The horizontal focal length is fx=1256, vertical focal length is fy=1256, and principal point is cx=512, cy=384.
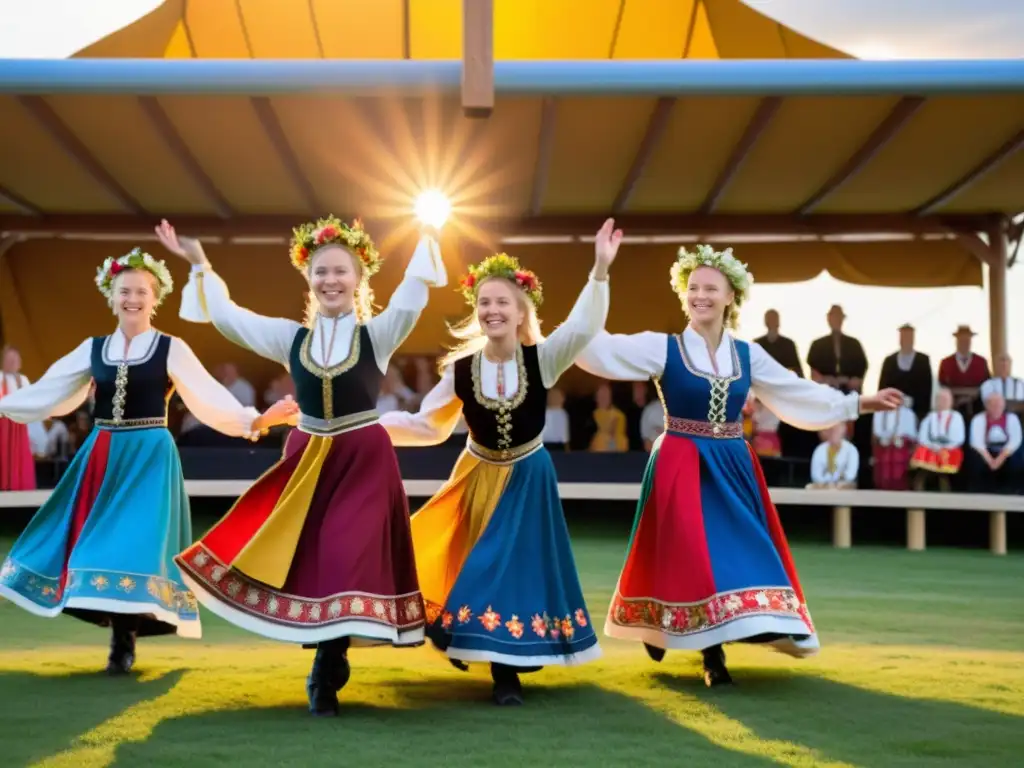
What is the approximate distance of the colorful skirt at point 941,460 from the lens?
969cm

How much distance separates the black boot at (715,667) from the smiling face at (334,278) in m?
1.66

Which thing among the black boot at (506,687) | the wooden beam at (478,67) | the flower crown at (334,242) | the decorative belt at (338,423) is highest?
the wooden beam at (478,67)

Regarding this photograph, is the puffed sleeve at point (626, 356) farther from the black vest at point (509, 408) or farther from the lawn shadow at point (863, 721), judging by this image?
the lawn shadow at point (863, 721)

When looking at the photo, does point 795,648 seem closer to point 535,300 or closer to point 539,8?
point 535,300

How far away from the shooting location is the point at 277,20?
13.0m

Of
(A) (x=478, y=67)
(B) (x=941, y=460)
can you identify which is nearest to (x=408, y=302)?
(A) (x=478, y=67)

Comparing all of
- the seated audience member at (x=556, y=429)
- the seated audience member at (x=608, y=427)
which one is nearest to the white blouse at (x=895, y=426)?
the seated audience member at (x=608, y=427)

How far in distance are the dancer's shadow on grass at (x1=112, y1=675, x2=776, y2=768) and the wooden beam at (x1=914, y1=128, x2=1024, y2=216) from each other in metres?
6.91

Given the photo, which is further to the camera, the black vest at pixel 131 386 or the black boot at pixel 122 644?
the black vest at pixel 131 386

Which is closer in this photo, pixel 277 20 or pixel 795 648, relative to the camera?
pixel 795 648

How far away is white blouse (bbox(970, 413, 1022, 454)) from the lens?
376 inches

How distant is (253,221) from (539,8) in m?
4.04

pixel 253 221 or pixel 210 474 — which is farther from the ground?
pixel 253 221

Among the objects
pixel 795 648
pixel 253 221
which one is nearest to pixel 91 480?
pixel 795 648
